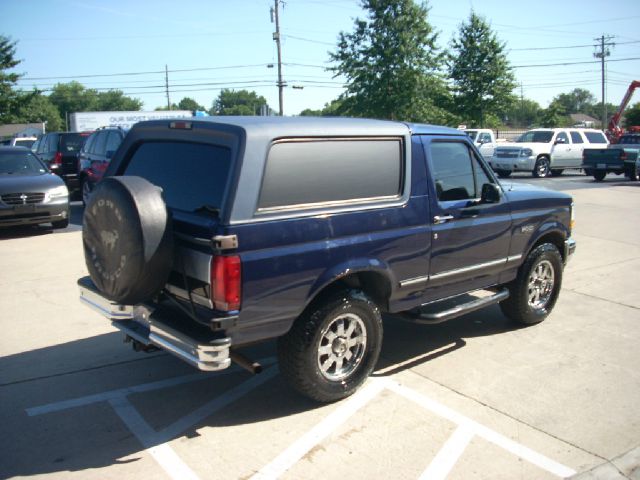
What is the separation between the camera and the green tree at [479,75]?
35281 millimetres

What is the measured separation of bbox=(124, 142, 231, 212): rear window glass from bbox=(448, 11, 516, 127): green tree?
33607 millimetres

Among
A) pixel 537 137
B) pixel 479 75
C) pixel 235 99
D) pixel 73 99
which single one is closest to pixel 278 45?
pixel 479 75

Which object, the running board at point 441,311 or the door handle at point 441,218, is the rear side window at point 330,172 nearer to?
the door handle at point 441,218

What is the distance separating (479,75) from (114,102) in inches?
4986

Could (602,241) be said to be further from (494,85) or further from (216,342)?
(494,85)

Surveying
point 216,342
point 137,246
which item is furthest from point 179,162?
point 216,342

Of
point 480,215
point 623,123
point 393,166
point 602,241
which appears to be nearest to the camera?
point 393,166

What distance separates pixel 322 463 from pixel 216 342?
96 cm

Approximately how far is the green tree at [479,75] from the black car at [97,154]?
27.1 metres

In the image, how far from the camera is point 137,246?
3.48 m

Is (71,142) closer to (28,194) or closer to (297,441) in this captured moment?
(28,194)

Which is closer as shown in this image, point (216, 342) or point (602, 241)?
point (216, 342)

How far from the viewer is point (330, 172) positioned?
4.03 metres

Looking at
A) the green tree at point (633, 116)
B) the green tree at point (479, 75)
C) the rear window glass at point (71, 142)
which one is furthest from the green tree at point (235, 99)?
the rear window glass at point (71, 142)
